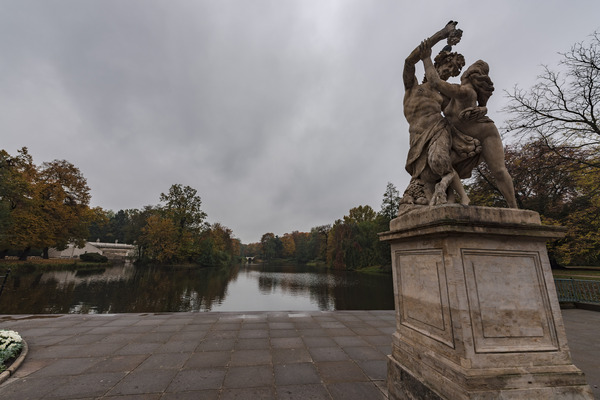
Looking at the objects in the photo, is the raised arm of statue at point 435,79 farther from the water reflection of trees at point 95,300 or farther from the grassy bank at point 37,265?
the grassy bank at point 37,265

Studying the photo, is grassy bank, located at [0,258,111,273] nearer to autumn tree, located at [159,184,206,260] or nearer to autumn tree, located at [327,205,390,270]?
autumn tree, located at [159,184,206,260]

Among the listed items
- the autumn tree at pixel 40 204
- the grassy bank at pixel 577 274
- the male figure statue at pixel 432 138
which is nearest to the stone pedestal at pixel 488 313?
the male figure statue at pixel 432 138

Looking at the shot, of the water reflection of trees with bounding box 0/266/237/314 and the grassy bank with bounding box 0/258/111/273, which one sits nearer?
the water reflection of trees with bounding box 0/266/237/314

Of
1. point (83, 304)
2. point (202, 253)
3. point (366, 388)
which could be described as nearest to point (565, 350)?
point (366, 388)

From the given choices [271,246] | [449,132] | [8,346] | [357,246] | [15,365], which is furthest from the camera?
[271,246]

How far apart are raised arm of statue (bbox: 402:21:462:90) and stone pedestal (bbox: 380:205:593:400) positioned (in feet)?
6.19

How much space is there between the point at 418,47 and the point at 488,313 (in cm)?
282

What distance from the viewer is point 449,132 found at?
2.68 m

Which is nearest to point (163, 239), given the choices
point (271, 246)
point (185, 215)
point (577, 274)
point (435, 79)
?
point (185, 215)

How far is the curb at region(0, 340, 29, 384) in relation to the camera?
2.81 meters

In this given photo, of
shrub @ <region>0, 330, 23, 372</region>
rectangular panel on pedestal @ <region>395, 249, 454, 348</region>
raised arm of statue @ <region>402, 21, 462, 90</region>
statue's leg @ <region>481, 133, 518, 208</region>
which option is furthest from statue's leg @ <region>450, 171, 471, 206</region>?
shrub @ <region>0, 330, 23, 372</region>

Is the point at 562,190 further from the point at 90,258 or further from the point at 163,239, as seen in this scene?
the point at 90,258

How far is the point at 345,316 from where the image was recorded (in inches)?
258

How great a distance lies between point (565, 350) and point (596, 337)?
4.96 m
